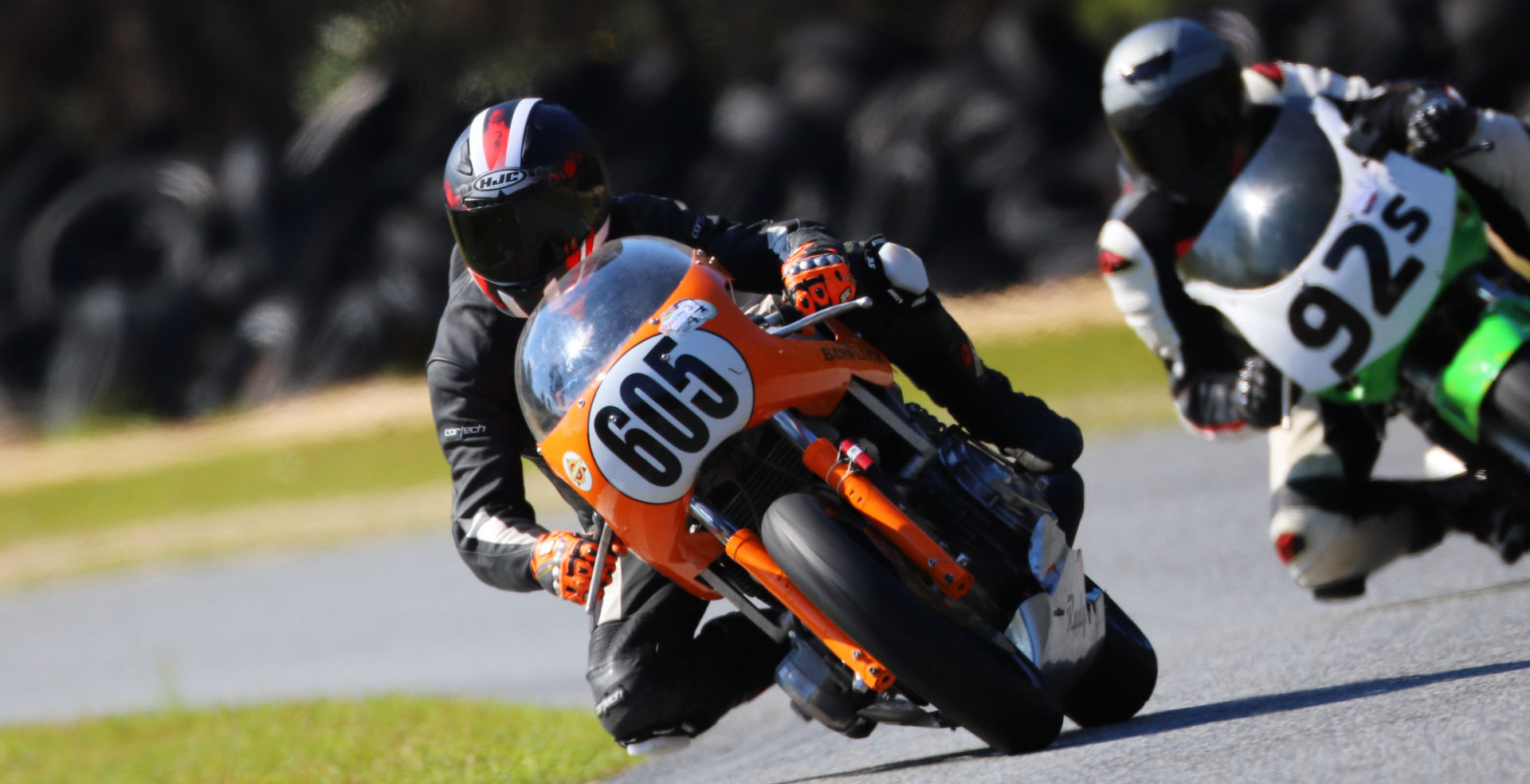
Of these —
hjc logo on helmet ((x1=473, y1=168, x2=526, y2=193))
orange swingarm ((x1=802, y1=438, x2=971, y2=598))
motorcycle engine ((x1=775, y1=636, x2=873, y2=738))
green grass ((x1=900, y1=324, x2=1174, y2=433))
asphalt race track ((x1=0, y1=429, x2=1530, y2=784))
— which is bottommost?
green grass ((x1=900, y1=324, x2=1174, y2=433))

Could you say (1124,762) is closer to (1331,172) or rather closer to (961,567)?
(961,567)

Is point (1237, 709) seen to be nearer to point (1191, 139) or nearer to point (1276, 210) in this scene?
point (1276, 210)

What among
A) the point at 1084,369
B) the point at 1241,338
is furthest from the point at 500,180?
the point at 1084,369

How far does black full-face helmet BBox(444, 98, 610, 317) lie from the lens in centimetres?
392

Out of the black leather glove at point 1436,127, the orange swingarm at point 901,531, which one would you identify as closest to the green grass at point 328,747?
the orange swingarm at point 901,531

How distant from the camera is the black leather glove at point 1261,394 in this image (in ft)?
14.9

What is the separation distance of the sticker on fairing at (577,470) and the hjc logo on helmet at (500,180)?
0.79 meters

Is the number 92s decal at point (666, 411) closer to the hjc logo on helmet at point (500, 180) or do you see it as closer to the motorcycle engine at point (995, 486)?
the motorcycle engine at point (995, 486)

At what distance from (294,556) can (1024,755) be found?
7.84 meters

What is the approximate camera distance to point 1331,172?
4.39 metres

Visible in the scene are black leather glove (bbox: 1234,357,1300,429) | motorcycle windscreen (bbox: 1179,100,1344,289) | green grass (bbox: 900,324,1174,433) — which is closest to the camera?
motorcycle windscreen (bbox: 1179,100,1344,289)

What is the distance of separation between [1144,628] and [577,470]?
2.76 metres

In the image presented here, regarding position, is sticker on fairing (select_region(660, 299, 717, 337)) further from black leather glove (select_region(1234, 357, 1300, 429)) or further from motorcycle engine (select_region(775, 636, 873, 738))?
black leather glove (select_region(1234, 357, 1300, 429))

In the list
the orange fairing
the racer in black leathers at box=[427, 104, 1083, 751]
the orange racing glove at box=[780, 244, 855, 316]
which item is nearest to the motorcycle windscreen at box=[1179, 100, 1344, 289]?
the racer in black leathers at box=[427, 104, 1083, 751]
